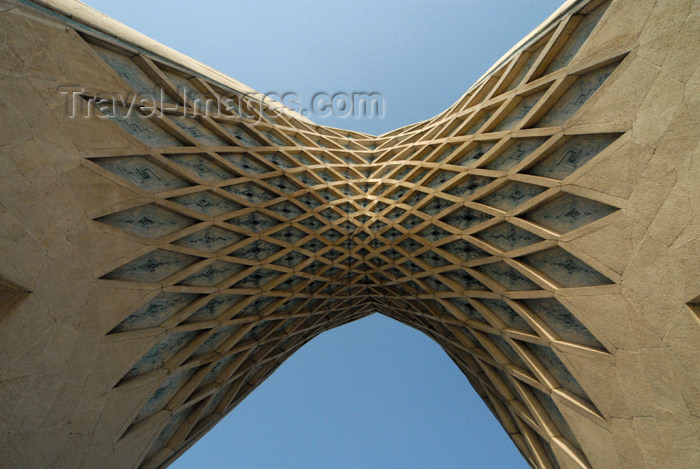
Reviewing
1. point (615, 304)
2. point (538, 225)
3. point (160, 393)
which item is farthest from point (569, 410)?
point (160, 393)

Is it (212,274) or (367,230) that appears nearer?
(212,274)

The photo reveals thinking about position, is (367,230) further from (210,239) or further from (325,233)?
(210,239)

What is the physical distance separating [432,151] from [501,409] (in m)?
10.2

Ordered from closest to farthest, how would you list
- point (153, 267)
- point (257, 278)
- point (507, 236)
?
point (153, 267), point (507, 236), point (257, 278)

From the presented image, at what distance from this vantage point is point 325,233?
13555mm

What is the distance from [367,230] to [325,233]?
1.77 meters

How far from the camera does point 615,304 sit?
20.9 ft

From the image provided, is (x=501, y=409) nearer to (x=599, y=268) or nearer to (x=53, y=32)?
(x=599, y=268)

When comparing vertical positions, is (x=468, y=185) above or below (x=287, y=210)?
below

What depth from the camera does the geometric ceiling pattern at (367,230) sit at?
771 cm

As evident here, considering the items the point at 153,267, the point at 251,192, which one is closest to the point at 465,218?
the point at 251,192

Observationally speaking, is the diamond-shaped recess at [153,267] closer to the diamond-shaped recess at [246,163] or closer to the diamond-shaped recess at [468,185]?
the diamond-shaped recess at [246,163]

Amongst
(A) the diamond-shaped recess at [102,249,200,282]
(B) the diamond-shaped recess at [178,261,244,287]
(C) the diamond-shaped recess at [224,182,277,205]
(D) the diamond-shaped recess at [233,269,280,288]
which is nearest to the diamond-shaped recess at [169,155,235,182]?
(C) the diamond-shaped recess at [224,182,277,205]

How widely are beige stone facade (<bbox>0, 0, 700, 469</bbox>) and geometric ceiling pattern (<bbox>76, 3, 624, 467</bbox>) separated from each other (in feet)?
0.24
